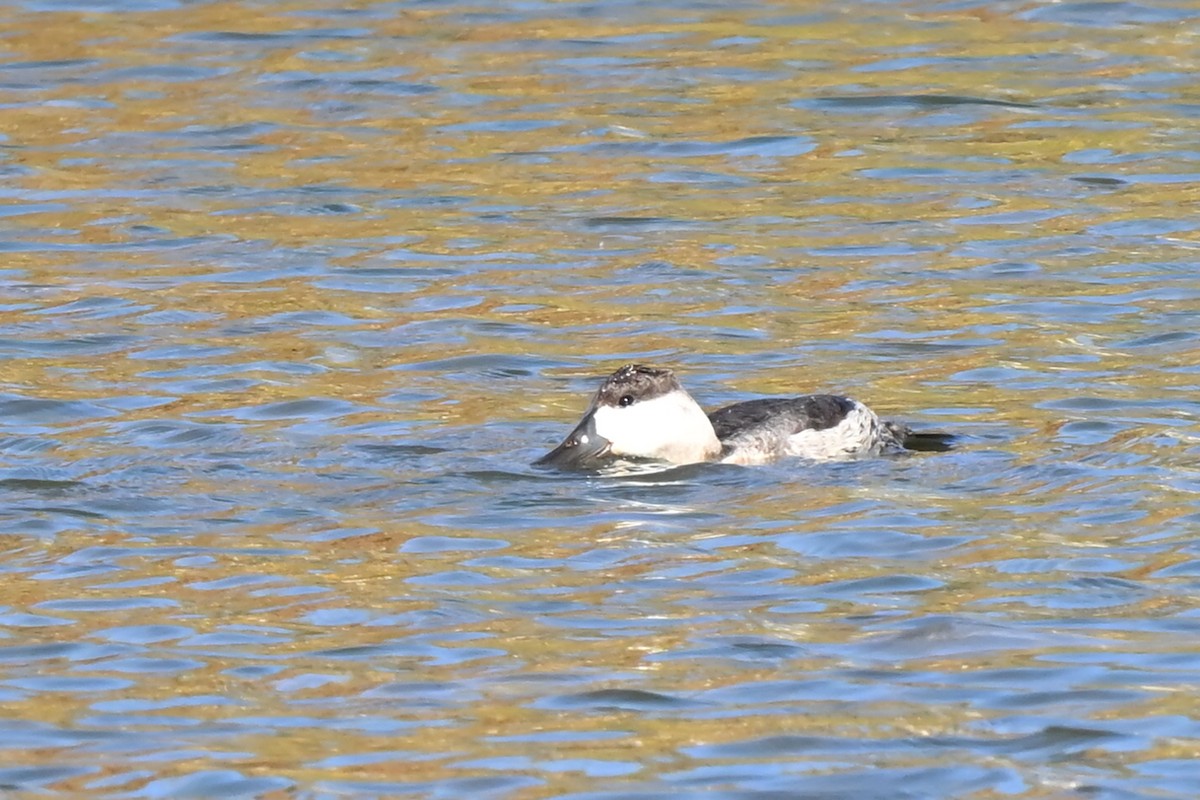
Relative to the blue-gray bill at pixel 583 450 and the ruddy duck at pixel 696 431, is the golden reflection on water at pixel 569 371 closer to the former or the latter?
the blue-gray bill at pixel 583 450

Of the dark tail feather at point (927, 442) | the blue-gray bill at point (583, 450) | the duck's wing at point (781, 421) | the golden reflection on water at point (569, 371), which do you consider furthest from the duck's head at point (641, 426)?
the dark tail feather at point (927, 442)

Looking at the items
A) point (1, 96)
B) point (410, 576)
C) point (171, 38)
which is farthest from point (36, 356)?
point (171, 38)

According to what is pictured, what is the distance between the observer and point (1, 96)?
1866 centimetres

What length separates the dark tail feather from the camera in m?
10.5

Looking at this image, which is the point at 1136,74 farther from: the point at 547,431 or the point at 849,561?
the point at 849,561

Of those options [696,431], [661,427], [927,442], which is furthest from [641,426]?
[927,442]

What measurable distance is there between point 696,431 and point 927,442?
934 millimetres

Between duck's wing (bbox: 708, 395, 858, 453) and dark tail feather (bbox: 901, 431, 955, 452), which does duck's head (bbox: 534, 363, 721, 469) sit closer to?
duck's wing (bbox: 708, 395, 858, 453)

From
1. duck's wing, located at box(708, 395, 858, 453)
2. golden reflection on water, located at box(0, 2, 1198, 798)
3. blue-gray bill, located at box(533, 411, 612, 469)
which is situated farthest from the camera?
duck's wing, located at box(708, 395, 858, 453)

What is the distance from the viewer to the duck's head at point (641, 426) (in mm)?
10383

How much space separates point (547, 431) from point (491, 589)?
2.68m

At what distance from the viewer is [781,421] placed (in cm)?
1044

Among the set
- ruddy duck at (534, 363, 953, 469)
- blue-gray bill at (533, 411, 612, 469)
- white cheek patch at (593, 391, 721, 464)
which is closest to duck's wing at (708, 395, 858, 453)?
ruddy duck at (534, 363, 953, 469)

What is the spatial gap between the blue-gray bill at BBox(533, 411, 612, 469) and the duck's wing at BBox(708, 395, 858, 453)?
0.49 m
